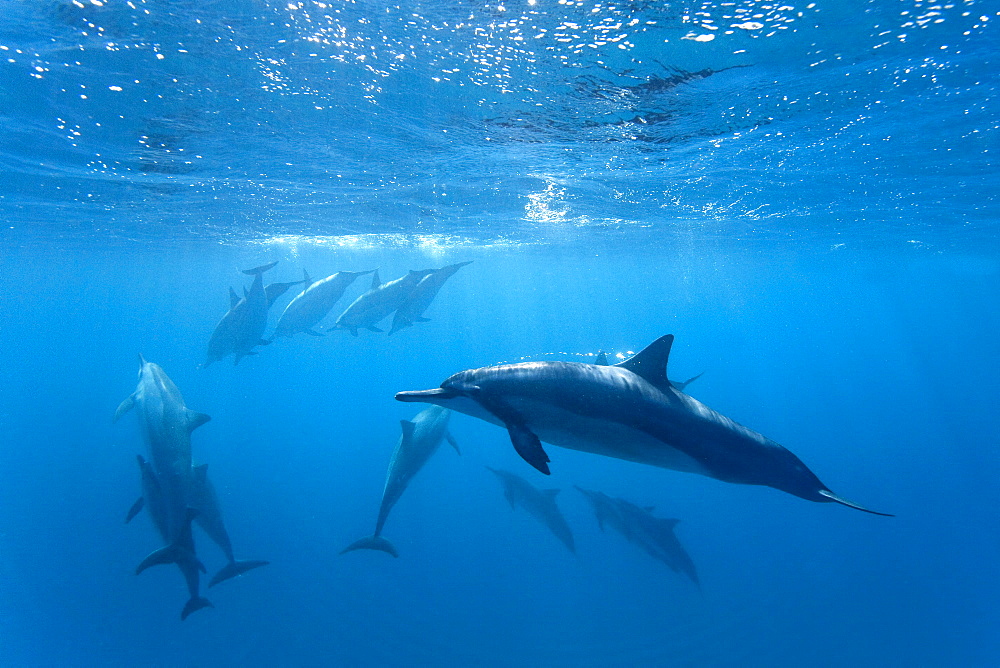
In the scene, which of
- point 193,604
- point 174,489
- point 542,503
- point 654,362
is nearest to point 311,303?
point 174,489

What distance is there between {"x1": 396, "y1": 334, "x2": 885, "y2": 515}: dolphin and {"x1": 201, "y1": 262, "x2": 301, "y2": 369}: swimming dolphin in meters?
9.33

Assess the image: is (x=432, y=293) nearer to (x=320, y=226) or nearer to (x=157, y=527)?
(x=157, y=527)

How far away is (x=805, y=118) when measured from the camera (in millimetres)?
11328

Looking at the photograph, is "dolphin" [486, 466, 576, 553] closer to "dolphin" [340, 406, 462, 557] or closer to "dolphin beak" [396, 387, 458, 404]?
"dolphin" [340, 406, 462, 557]

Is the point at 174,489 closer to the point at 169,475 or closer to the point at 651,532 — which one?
the point at 169,475

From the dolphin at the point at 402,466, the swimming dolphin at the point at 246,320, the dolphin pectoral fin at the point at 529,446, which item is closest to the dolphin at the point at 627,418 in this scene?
the dolphin pectoral fin at the point at 529,446

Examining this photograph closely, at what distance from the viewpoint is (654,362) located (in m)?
4.44

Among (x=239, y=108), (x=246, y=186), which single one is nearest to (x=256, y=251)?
(x=246, y=186)

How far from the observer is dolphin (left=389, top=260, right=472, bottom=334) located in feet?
44.2

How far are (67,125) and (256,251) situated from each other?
26504 mm

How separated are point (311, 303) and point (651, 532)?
1007cm

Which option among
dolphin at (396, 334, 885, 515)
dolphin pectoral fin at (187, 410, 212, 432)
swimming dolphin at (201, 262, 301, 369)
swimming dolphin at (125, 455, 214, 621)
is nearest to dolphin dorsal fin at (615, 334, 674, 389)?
dolphin at (396, 334, 885, 515)

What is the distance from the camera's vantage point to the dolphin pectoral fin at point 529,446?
4.17 metres

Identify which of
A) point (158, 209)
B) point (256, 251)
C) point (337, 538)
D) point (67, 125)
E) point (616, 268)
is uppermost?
point (67, 125)
